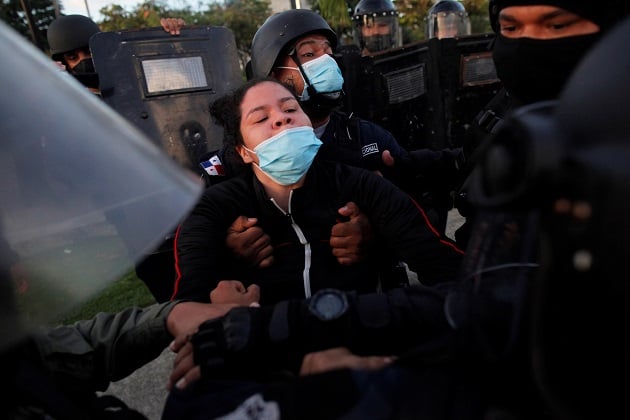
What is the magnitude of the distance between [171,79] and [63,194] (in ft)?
8.00

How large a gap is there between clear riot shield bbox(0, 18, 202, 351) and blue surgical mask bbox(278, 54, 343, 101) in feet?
5.67

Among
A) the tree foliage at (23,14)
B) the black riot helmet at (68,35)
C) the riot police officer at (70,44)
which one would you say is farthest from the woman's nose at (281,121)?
the tree foliage at (23,14)

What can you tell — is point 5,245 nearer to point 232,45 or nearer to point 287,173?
point 287,173

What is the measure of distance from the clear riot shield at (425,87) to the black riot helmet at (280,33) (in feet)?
4.42

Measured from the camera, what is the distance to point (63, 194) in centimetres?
64

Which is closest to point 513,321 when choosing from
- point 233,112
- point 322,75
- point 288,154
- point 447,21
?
point 288,154

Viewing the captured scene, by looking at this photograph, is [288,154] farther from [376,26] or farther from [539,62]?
[376,26]

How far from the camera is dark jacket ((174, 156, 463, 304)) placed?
4.83 ft

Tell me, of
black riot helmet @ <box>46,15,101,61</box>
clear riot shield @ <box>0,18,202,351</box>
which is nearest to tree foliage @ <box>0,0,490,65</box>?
black riot helmet @ <box>46,15,101,61</box>

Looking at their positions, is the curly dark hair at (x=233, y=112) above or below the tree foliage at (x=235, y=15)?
below

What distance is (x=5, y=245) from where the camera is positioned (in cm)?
61

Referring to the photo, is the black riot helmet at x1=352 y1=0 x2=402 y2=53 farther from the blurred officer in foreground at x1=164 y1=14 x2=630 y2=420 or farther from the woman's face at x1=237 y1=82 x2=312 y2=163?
the blurred officer in foreground at x1=164 y1=14 x2=630 y2=420

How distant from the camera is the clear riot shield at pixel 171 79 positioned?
8.80ft

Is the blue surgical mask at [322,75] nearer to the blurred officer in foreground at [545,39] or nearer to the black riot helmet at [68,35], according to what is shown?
the blurred officer in foreground at [545,39]
